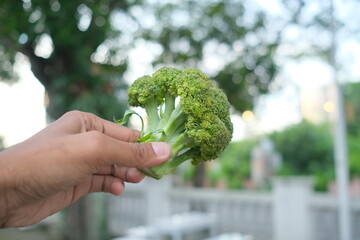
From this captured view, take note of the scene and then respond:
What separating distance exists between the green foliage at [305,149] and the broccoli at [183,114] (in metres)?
12.2

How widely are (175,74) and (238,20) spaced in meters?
6.73

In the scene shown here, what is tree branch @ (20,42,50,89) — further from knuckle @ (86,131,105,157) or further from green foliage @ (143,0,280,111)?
knuckle @ (86,131,105,157)

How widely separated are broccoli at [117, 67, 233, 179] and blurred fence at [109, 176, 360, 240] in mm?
5376

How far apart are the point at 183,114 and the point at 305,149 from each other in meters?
13.5

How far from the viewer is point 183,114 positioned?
1694 millimetres

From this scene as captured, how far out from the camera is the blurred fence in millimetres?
6461

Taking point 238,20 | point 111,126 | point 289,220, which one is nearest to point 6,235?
point 289,220

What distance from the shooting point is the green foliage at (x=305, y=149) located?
1370 centimetres

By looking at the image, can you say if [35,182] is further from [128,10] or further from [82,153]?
[128,10]

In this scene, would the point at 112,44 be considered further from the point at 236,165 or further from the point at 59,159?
the point at 236,165

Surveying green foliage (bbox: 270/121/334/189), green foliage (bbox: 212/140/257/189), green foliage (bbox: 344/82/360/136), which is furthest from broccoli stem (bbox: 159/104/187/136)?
green foliage (bbox: 344/82/360/136)

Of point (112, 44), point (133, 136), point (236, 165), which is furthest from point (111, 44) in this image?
point (236, 165)

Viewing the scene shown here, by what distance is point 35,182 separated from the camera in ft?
4.53

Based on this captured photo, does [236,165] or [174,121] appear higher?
[236,165]
